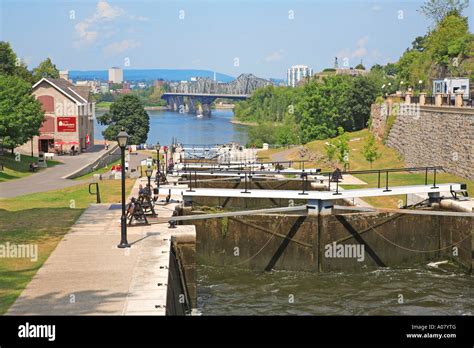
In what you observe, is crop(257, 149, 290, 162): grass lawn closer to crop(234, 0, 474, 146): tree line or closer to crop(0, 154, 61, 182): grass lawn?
crop(234, 0, 474, 146): tree line

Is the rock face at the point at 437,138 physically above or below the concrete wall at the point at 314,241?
above

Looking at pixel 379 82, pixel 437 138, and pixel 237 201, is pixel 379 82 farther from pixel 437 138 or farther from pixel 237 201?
pixel 237 201

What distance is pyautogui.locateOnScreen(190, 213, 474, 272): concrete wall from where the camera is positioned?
22.9 meters

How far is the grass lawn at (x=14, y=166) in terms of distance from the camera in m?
42.1

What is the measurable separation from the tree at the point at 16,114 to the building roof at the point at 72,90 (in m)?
7.93

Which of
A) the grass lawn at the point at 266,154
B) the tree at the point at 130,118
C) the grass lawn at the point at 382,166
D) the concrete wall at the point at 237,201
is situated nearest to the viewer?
the grass lawn at the point at 382,166

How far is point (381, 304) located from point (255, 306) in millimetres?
3507

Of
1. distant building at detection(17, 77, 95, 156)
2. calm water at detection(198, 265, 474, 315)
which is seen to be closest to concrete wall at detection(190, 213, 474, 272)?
calm water at detection(198, 265, 474, 315)

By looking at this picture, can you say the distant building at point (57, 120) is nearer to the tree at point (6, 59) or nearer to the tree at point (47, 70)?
the tree at point (6, 59)

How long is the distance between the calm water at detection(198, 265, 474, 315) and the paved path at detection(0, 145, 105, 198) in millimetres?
14717

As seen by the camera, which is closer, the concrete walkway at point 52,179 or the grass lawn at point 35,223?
the grass lawn at point 35,223

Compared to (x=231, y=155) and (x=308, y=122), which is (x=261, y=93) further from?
(x=231, y=155)

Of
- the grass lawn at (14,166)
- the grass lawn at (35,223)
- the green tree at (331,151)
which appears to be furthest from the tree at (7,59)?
the grass lawn at (35,223)
